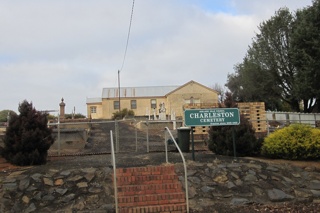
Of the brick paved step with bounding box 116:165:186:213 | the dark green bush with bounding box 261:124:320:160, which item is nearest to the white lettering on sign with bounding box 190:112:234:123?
the dark green bush with bounding box 261:124:320:160

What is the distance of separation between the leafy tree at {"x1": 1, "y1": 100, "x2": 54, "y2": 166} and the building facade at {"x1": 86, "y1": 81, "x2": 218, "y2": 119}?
40124 mm

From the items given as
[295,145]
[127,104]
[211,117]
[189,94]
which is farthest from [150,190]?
[127,104]

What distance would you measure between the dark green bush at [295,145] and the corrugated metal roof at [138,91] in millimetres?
47274

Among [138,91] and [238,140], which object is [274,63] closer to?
[238,140]

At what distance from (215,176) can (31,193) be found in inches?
179

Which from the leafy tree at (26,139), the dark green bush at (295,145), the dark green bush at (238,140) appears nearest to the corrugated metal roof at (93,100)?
the leafy tree at (26,139)

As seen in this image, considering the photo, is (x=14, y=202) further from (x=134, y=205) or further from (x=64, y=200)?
(x=134, y=205)

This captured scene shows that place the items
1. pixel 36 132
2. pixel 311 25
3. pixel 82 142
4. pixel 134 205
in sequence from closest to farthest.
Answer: pixel 134 205 < pixel 36 132 < pixel 82 142 < pixel 311 25

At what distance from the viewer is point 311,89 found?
25422mm

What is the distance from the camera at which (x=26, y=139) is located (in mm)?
10406

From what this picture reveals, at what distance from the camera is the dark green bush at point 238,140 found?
11.6 metres

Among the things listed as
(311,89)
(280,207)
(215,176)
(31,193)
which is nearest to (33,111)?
(31,193)

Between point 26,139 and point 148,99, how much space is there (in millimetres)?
47524

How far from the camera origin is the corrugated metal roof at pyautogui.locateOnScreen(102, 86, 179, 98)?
2303 inches
